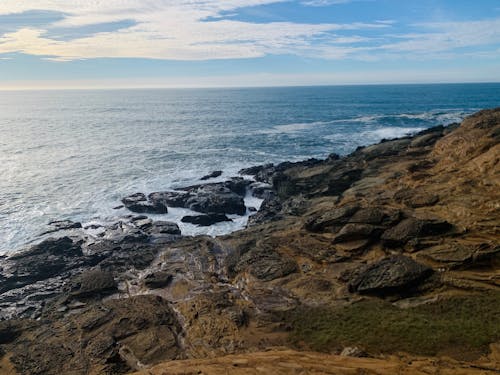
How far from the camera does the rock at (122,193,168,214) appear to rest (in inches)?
1558

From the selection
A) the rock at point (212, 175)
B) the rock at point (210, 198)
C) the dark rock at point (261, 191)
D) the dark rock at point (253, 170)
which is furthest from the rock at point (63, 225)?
the dark rock at point (253, 170)

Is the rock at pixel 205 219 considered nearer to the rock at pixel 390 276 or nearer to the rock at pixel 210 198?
the rock at pixel 210 198

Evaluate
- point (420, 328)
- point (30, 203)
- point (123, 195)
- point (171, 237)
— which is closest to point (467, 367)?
point (420, 328)

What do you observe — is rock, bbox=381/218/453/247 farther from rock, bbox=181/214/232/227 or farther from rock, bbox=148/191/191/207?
rock, bbox=148/191/191/207

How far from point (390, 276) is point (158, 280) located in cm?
1241

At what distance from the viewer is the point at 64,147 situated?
76875 millimetres

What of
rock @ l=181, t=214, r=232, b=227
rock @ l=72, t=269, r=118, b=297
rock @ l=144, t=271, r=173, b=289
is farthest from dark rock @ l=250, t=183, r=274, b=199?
rock @ l=72, t=269, r=118, b=297

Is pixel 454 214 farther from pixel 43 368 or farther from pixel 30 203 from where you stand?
pixel 30 203

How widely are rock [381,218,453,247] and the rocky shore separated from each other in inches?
3.2

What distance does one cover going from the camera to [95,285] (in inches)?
878

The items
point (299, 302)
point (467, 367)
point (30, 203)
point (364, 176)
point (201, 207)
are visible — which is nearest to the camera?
point (467, 367)

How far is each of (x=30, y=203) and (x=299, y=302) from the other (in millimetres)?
36447

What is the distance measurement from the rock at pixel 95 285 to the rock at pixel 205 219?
13689mm

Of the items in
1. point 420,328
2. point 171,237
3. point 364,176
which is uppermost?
point 364,176
